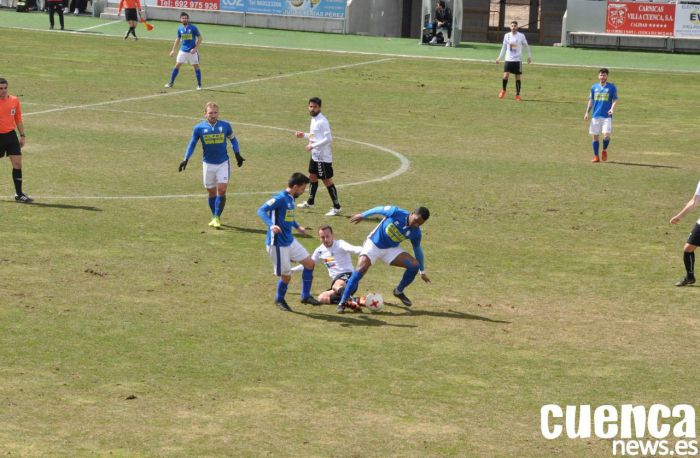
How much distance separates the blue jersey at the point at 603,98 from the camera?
30.8 meters

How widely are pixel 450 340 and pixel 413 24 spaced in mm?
54303

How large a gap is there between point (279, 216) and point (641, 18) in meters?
44.4

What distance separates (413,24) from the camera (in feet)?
225

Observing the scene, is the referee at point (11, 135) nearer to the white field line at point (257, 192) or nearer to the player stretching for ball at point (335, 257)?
the white field line at point (257, 192)

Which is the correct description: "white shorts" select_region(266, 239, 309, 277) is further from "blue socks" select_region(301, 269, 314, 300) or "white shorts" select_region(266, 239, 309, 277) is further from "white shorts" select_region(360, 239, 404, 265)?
"white shorts" select_region(360, 239, 404, 265)

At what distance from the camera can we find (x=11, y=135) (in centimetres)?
2373

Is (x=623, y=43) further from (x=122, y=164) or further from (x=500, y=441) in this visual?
(x=500, y=441)

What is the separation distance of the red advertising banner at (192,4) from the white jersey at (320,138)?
4407 cm

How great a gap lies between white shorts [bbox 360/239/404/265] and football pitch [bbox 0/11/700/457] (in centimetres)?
79

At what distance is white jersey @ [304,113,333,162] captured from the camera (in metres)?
23.8

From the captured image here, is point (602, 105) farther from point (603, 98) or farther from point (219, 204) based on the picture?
point (219, 204)

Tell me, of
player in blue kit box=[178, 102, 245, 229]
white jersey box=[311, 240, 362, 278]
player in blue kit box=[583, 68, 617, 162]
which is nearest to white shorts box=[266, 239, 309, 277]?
white jersey box=[311, 240, 362, 278]

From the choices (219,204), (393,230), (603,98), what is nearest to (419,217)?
(393,230)

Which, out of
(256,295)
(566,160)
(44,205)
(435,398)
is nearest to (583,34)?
(566,160)
